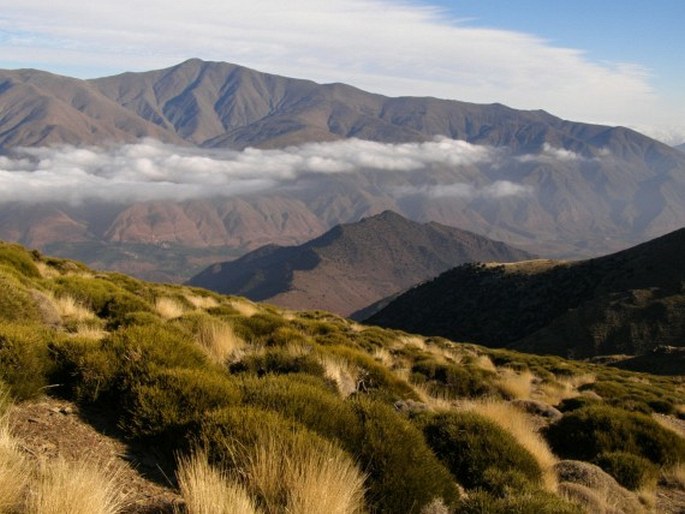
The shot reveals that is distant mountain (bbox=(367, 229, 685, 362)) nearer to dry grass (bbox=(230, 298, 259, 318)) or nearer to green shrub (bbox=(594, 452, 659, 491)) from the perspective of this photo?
dry grass (bbox=(230, 298, 259, 318))

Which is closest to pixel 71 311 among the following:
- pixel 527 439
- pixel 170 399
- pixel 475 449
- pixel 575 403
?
pixel 170 399

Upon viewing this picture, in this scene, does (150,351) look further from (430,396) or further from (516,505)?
(430,396)

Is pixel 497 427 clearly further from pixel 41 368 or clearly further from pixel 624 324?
pixel 624 324

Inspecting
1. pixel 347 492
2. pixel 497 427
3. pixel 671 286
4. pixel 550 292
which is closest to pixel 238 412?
pixel 347 492

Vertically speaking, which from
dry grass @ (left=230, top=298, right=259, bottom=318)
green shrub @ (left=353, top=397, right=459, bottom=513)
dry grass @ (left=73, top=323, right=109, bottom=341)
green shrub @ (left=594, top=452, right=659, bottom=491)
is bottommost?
dry grass @ (left=230, top=298, right=259, bottom=318)

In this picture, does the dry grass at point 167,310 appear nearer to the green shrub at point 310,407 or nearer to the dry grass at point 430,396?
the dry grass at point 430,396

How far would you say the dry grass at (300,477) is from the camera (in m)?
4.63

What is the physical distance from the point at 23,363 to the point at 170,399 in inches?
72.8

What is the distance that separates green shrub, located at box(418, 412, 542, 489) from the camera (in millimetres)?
7918

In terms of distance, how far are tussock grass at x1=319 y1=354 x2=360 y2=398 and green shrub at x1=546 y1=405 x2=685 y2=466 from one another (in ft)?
14.4

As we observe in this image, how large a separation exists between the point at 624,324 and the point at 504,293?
3085 centimetres

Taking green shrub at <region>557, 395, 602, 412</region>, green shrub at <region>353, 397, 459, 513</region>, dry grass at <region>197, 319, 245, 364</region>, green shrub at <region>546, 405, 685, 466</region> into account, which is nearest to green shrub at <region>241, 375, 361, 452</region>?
green shrub at <region>353, 397, 459, 513</region>

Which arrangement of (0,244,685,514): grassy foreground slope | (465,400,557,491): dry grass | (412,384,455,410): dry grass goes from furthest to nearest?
(412,384,455,410): dry grass → (465,400,557,491): dry grass → (0,244,685,514): grassy foreground slope

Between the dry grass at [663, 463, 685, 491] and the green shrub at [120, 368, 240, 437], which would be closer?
the green shrub at [120, 368, 240, 437]
